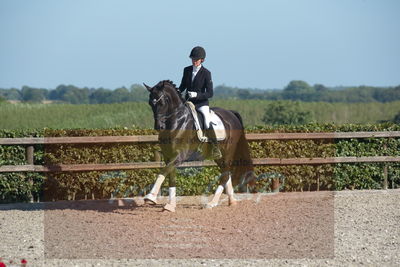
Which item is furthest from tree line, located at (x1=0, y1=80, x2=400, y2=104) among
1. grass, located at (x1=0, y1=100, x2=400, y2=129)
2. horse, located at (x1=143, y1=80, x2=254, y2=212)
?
horse, located at (x1=143, y1=80, x2=254, y2=212)

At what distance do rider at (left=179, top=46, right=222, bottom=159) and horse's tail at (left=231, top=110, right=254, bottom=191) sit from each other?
43.5 inches

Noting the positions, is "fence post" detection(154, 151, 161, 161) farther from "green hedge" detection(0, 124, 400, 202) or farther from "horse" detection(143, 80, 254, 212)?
"horse" detection(143, 80, 254, 212)

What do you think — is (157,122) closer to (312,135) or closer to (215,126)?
(215,126)

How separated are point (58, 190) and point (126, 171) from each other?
1.35 meters

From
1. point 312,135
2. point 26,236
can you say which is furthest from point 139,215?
point 312,135

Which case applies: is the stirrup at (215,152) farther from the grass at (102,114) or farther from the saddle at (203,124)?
the grass at (102,114)

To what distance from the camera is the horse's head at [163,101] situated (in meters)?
9.68

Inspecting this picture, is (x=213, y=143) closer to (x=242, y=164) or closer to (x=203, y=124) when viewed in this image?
(x=203, y=124)

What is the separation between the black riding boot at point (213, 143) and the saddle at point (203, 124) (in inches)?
2.4

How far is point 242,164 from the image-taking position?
1154 cm

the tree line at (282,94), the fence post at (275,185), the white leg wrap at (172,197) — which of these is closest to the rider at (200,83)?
the white leg wrap at (172,197)

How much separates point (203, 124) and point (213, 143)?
40 cm

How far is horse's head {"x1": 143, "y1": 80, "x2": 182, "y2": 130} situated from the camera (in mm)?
9680

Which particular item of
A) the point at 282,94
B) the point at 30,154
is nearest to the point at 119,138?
the point at 30,154
